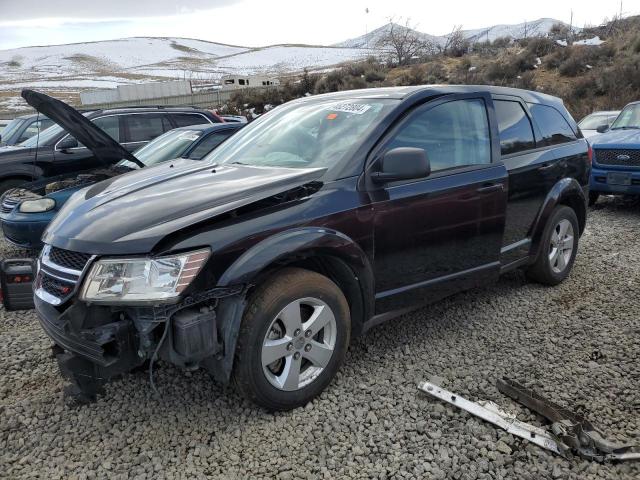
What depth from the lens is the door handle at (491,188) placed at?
12.0 feet

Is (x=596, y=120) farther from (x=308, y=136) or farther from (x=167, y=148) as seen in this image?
(x=308, y=136)

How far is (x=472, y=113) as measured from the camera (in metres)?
3.85

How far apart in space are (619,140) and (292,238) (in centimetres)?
710

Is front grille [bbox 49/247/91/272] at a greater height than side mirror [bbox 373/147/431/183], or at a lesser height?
lesser

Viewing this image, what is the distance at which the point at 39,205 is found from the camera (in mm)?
5496

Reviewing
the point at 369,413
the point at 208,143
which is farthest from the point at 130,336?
the point at 208,143

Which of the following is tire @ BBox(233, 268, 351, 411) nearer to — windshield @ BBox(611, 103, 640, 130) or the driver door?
the driver door

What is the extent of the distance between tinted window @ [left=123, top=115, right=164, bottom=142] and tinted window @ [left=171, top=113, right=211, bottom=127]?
294mm

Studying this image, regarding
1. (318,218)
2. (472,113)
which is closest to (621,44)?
(472,113)

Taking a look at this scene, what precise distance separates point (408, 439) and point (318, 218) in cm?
128

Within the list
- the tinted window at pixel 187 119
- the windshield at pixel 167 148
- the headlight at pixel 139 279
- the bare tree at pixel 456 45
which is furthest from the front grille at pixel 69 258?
the bare tree at pixel 456 45

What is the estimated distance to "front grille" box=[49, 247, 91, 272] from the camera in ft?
8.35

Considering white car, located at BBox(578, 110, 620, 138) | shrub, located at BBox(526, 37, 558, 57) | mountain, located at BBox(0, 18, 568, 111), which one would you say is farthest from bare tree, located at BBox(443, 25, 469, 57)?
mountain, located at BBox(0, 18, 568, 111)

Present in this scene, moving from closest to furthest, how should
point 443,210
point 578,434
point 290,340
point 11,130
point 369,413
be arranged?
point 578,434 < point 290,340 < point 369,413 < point 443,210 < point 11,130
